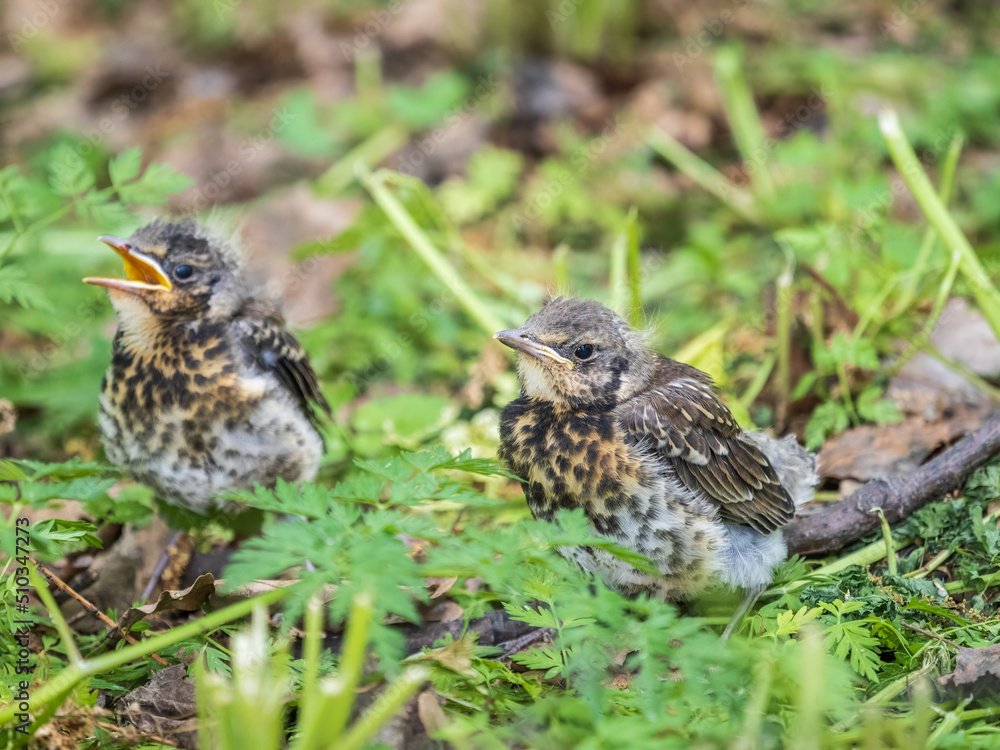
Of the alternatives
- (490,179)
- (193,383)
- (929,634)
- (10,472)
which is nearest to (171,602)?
(10,472)

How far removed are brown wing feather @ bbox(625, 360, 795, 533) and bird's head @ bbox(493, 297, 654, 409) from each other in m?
0.11

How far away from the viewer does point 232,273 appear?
3465 mm

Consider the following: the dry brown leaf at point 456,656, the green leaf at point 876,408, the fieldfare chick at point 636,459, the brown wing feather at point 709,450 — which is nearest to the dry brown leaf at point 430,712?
the dry brown leaf at point 456,656

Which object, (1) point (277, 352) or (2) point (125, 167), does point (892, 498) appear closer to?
(1) point (277, 352)

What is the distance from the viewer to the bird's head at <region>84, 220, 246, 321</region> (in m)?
3.19

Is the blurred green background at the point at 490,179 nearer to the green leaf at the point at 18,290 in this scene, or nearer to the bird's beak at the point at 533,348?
the green leaf at the point at 18,290

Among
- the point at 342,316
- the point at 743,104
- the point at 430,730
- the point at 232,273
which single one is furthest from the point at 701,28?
the point at 430,730

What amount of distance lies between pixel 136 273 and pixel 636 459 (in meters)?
1.98

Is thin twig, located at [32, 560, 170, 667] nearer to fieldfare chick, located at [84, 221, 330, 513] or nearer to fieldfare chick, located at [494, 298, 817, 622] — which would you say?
fieldfare chick, located at [84, 221, 330, 513]

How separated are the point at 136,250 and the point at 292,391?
763mm

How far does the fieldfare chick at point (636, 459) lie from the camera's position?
270cm

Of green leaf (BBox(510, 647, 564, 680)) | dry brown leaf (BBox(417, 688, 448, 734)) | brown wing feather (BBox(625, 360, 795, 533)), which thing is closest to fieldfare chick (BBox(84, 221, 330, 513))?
dry brown leaf (BBox(417, 688, 448, 734))

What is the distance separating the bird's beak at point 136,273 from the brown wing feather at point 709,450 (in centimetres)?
175

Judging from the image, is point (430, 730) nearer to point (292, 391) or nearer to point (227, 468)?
point (227, 468)
